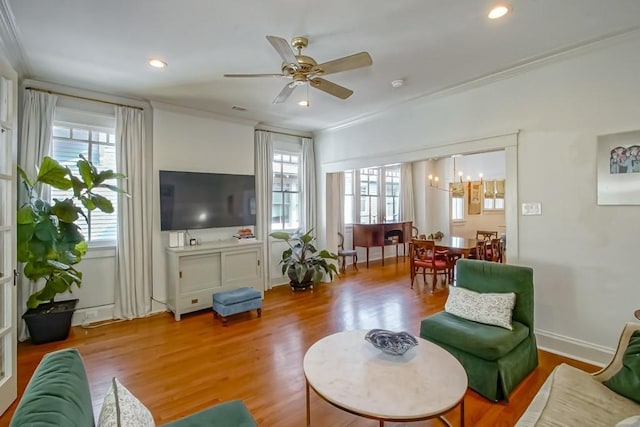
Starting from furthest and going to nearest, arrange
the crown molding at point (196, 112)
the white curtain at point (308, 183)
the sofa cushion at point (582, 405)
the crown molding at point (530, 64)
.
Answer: the white curtain at point (308, 183), the crown molding at point (196, 112), the crown molding at point (530, 64), the sofa cushion at point (582, 405)

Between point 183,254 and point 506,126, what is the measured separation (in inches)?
165

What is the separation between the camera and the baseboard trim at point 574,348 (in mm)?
2738

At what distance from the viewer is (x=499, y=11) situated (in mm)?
2266

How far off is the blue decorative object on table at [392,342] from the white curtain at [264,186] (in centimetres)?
345

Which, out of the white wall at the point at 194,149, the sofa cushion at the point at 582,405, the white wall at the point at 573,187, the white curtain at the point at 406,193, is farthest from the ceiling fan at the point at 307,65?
the white curtain at the point at 406,193

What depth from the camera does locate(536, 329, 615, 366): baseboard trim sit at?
8.98 feet

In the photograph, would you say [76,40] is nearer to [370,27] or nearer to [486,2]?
[370,27]

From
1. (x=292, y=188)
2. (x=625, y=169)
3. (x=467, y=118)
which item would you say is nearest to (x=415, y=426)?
(x=625, y=169)

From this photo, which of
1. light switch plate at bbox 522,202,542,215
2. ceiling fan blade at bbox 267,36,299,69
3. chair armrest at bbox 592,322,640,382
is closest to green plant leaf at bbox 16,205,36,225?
ceiling fan blade at bbox 267,36,299,69

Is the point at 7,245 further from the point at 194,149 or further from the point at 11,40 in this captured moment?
the point at 194,149

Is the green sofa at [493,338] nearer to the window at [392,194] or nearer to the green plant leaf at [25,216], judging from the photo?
the green plant leaf at [25,216]

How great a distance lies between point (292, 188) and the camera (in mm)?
5949

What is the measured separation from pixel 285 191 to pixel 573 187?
4.26m

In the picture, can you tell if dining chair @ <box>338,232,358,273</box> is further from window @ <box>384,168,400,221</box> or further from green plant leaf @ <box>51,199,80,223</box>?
green plant leaf @ <box>51,199,80,223</box>
